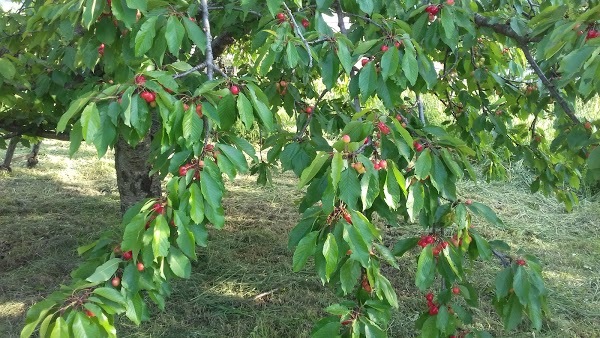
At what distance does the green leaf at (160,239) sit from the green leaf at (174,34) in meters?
0.51

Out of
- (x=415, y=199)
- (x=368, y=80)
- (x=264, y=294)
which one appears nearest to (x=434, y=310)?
(x=415, y=199)

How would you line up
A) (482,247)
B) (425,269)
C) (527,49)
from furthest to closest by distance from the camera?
(527,49) → (482,247) → (425,269)

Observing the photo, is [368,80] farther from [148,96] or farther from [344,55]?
[148,96]

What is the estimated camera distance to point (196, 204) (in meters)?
1.34

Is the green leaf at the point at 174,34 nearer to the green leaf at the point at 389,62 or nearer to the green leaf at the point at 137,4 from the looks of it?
the green leaf at the point at 137,4

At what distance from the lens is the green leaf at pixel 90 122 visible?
126cm

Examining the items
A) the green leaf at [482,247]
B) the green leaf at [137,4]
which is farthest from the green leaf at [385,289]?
the green leaf at [137,4]

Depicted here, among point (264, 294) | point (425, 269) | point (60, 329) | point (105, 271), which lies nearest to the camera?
point (60, 329)

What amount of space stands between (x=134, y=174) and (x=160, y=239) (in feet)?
8.38

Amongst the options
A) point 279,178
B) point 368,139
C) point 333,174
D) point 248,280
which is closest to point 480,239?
point 368,139

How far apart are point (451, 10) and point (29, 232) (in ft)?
12.4

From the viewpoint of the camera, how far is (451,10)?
6.05ft

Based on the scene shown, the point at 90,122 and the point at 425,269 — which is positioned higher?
the point at 90,122

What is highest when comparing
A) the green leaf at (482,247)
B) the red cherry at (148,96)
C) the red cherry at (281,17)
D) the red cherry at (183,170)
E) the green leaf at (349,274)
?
the red cherry at (281,17)
